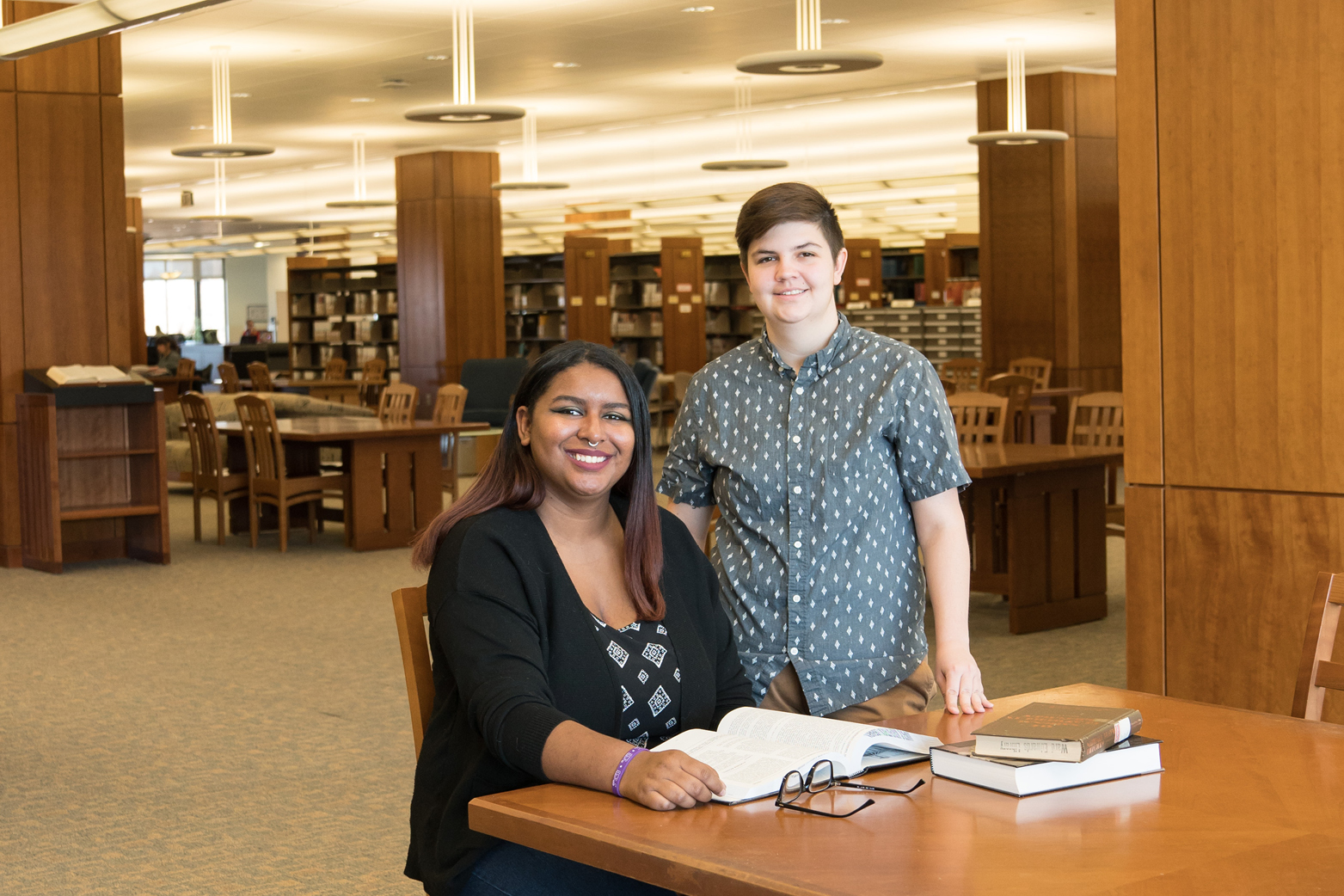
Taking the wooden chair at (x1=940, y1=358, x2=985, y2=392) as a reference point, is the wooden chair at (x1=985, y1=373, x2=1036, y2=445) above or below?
below

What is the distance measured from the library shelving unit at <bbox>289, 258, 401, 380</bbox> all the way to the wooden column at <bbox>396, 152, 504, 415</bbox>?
445cm

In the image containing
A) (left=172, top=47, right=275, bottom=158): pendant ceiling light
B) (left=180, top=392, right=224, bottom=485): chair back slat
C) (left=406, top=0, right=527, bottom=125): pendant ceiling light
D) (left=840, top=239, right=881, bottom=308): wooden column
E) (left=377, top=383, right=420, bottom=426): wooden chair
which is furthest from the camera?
(left=840, top=239, right=881, bottom=308): wooden column

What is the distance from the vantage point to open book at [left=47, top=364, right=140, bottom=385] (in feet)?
27.9

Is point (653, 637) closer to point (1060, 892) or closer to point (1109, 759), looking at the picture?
point (1109, 759)

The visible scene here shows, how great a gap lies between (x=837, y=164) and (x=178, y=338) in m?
16.6

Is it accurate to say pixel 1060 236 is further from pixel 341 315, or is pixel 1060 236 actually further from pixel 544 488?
pixel 341 315

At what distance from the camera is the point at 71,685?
5727 millimetres

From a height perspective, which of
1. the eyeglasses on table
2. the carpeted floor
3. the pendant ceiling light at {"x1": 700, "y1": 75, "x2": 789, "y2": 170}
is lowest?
the carpeted floor

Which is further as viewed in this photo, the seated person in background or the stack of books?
the seated person in background

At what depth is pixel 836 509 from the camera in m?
2.35

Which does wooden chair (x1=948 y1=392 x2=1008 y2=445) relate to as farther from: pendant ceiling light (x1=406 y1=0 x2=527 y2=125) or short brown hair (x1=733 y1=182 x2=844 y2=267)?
short brown hair (x1=733 y1=182 x2=844 y2=267)

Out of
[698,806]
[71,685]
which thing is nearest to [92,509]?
[71,685]

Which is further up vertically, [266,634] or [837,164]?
[837,164]

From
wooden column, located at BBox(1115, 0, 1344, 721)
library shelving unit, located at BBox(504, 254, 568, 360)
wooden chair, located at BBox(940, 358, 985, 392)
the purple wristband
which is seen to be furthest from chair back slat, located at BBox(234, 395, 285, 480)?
library shelving unit, located at BBox(504, 254, 568, 360)
